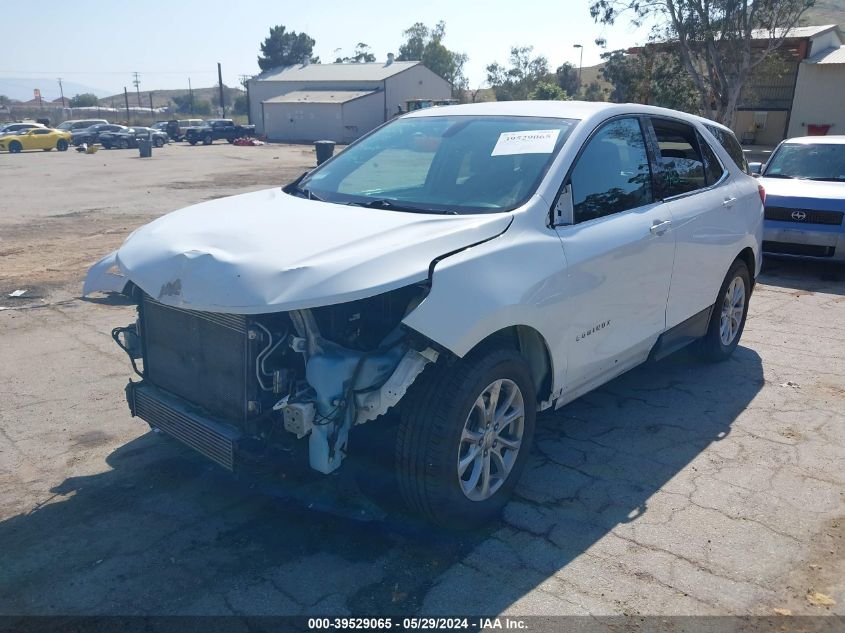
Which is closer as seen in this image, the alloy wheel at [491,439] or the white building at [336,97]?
the alloy wheel at [491,439]

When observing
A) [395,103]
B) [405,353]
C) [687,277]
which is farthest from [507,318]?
[395,103]

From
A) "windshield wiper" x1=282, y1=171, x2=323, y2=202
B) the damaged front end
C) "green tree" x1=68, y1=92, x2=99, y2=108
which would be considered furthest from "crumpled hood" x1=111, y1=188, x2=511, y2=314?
"green tree" x1=68, y1=92, x2=99, y2=108

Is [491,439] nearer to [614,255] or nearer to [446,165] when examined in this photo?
[614,255]

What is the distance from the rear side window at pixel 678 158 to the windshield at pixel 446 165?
971mm

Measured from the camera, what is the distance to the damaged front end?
10.1 feet

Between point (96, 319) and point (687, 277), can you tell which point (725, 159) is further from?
point (96, 319)

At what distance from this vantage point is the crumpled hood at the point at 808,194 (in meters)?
8.80

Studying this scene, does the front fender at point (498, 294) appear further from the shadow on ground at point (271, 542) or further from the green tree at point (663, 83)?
the green tree at point (663, 83)

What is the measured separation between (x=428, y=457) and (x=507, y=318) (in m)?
0.71

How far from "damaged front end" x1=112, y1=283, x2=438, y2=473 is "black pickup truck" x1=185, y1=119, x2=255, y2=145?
157 ft

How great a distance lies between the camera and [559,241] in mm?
3691

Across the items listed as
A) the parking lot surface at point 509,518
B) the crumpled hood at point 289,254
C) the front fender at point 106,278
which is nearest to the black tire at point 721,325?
the parking lot surface at point 509,518

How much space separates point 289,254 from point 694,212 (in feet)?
9.77

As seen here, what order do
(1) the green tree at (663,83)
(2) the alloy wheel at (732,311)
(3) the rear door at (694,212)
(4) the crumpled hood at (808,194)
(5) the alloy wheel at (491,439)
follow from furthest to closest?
(1) the green tree at (663,83) < (4) the crumpled hood at (808,194) < (2) the alloy wheel at (732,311) < (3) the rear door at (694,212) < (5) the alloy wheel at (491,439)
